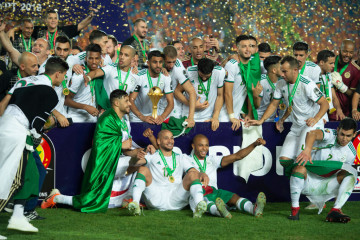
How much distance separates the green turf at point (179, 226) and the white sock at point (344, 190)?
0.23 metres

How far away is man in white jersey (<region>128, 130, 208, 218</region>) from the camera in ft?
23.4

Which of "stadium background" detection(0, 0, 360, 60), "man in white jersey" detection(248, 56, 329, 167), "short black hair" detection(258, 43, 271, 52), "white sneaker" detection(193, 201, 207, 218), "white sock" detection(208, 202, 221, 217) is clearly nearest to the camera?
"white sneaker" detection(193, 201, 207, 218)

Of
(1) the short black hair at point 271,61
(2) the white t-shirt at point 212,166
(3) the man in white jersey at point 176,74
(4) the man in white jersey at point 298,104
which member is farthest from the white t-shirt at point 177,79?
(4) the man in white jersey at point 298,104

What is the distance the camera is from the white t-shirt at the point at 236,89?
27.6 feet

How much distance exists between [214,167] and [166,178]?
0.68 metres

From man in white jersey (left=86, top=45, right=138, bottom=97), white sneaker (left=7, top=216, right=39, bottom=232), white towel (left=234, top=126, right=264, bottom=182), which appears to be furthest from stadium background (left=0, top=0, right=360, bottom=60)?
white sneaker (left=7, top=216, right=39, bottom=232)

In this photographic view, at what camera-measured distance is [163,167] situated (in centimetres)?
727

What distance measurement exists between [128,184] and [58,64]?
1969mm

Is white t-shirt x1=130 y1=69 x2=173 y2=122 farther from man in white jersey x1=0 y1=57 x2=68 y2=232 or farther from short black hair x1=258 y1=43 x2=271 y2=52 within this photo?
man in white jersey x1=0 y1=57 x2=68 y2=232

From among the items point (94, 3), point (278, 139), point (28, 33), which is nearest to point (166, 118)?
point (278, 139)

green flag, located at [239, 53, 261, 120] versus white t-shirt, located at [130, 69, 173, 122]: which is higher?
green flag, located at [239, 53, 261, 120]

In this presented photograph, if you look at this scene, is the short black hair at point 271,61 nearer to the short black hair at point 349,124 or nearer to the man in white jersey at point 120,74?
the short black hair at point 349,124

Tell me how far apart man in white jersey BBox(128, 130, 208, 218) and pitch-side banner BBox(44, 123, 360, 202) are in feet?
1.23

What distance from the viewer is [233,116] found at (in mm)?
8102
